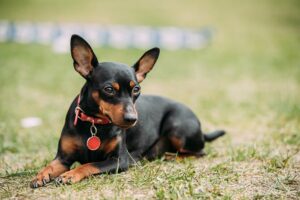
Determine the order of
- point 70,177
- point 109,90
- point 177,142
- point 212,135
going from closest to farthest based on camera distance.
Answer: point 70,177 < point 109,90 < point 177,142 < point 212,135

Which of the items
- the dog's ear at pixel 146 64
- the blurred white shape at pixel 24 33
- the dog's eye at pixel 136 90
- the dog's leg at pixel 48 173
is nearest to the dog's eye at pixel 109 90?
the dog's eye at pixel 136 90

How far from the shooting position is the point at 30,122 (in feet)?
25.6

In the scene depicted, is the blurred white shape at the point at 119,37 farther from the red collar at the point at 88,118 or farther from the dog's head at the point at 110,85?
the red collar at the point at 88,118

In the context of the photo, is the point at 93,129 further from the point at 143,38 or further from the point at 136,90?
the point at 143,38

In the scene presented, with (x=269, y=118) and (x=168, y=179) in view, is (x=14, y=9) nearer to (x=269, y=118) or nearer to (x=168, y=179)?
(x=269, y=118)

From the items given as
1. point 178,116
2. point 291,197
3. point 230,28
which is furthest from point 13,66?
point 230,28

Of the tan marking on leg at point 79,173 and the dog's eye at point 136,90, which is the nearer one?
the tan marking on leg at point 79,173

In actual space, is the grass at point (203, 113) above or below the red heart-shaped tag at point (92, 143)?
below

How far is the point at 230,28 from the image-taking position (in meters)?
26.2

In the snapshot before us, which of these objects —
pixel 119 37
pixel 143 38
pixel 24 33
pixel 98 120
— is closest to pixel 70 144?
pixel 98 120

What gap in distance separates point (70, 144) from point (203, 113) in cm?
413

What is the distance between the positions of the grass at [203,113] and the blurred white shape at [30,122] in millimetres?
98

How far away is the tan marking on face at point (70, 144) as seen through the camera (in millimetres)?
4609

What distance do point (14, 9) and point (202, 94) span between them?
22.6 m
